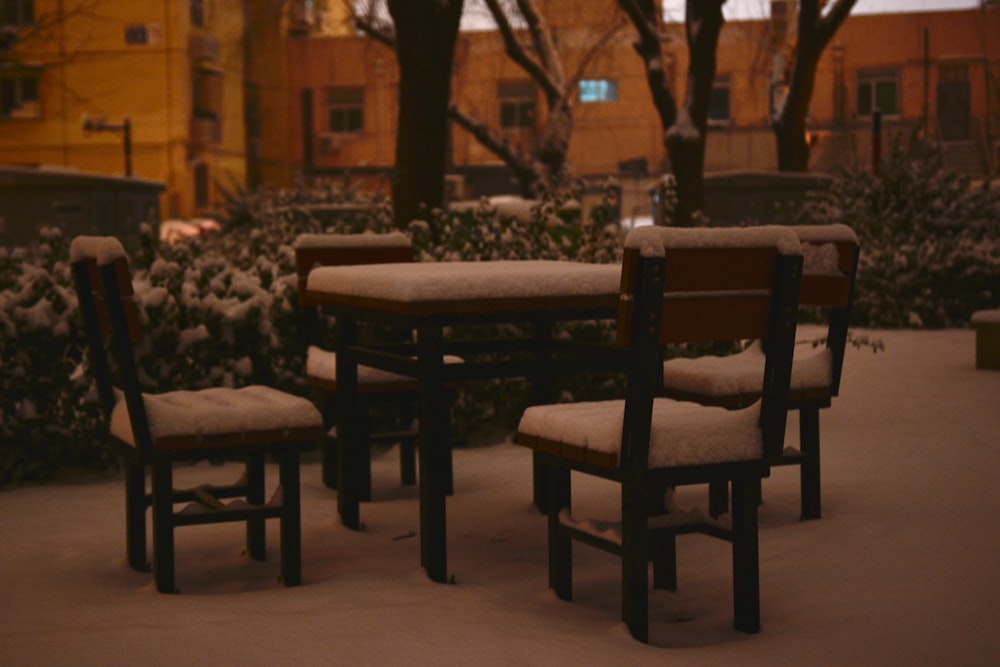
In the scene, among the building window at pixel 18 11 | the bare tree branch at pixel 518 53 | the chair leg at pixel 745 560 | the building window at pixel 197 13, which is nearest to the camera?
the chair leg at pixel 745 560

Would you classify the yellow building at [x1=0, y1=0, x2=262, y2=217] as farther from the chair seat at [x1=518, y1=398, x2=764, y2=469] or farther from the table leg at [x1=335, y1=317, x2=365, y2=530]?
the chair seat at [x1=518, y1=398, x2=764, y2=469]

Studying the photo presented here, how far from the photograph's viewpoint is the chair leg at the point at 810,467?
17.6 ft

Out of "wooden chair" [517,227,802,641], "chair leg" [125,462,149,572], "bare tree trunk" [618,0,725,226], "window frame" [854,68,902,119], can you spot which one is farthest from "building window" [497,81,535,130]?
A: "wooden chair" [517,227,802,641]

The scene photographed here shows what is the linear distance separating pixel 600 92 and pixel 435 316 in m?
45.4

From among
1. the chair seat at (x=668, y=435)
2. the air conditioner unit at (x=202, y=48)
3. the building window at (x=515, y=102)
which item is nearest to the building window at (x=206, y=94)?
the air conditioner unit at (x=202, y=48)

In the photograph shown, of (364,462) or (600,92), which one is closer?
(364,462)

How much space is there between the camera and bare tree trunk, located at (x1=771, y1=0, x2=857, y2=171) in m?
20.4

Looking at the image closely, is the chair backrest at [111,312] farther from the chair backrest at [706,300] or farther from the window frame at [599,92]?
the window frame at [599,92]

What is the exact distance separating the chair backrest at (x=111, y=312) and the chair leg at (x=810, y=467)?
2465 mm

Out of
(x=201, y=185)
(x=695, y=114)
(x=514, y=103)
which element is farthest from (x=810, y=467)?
(x=514, y=103)

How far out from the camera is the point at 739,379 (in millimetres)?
5188

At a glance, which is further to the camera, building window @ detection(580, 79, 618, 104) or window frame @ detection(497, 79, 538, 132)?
window frame @ detection(497, 79, 538, 132)

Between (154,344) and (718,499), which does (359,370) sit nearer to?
(154,344)

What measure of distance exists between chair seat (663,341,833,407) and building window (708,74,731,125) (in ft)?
144
